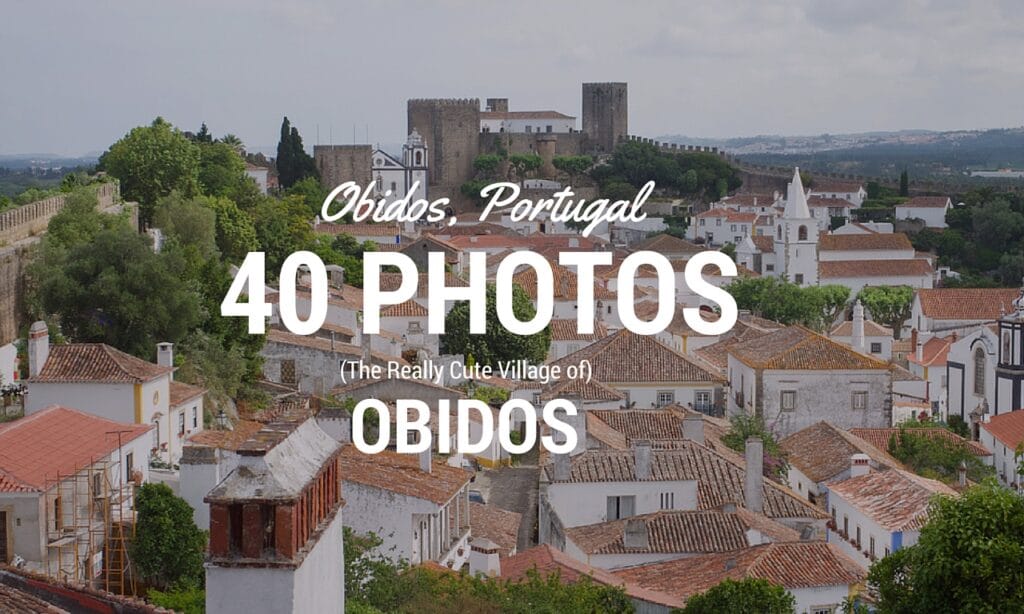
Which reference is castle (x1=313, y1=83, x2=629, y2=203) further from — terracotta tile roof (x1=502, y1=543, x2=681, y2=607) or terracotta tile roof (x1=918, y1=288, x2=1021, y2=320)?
terracotta tile roof (x1=502, y1=543, x2=681, y2=607)

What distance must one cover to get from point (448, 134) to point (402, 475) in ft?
270

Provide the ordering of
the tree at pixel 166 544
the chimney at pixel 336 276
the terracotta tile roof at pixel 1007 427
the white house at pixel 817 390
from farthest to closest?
the chimney at pixel 336 276
the white house at pixel 817 390
the terracotta tile roof at pixel 1007 427
the tree at pixel 166 544

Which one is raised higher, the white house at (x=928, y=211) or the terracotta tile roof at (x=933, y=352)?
the white house at (x=928, y=211)

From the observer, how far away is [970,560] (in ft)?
44.4

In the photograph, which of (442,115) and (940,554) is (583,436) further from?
(442,115)

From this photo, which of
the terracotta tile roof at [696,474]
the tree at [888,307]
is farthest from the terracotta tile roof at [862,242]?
the terracotta tile roof at [696,474]

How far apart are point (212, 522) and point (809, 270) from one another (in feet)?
225

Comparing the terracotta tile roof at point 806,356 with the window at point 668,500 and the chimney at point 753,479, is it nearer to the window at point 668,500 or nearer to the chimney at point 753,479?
the chimney at point 753,479

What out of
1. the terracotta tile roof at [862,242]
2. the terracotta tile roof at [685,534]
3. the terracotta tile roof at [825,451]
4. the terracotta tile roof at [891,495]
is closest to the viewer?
the terracotta tile roof at [685,534]

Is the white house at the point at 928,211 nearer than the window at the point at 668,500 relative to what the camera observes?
No

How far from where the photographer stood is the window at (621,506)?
2444 cm

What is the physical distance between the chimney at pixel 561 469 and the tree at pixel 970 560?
10.4 m

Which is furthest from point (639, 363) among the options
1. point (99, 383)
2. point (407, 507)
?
point (407, 507)

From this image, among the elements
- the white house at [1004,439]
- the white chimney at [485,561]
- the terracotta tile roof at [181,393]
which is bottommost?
the white house at [1004,439]
